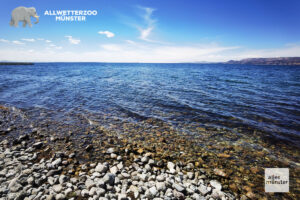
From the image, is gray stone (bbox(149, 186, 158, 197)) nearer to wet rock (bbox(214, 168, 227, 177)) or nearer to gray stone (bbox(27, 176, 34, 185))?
wet rock (bbox(214, 168, 227, 177))

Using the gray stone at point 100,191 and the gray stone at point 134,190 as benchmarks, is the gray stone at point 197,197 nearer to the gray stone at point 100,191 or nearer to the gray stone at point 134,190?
the gray stone at point 134,190

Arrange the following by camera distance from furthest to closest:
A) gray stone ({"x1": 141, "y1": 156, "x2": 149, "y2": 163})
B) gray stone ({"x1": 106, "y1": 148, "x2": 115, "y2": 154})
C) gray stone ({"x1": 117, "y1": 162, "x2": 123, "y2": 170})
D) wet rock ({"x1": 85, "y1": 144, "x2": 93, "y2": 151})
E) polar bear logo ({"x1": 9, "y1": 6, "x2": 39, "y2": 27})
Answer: polar bear logo ({"x1": 9, "y1": 6, "x2": 39, "y2": 27})
wet rock ({"x1": 85, "y1": 144, "x2": 93, "y2": 151})
gray stone ({"x1": 106, "y1": 148, "x2": 115, "y2": 154})
gray stone ({"x1": 141, "y1": 156, "x2": 149, "y2": 163})
gray stone ({"x1": 117, "y1": 162, "x2": 123, "y2": 170})

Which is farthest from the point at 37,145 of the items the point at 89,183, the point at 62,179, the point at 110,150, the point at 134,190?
the point at 134,190

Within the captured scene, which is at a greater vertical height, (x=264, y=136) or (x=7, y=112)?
(x=7, y=112)

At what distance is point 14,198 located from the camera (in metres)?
3.80

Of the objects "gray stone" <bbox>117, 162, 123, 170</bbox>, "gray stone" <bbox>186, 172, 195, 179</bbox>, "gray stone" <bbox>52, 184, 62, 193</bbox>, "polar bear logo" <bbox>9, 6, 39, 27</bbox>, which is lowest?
"gray stone" <bbox>186, 172, 195, 179</bbox>

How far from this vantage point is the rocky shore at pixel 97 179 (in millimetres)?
4105

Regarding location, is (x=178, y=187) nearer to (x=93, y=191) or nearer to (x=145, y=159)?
(x=145, y=159)

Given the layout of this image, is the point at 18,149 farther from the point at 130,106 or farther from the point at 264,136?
the point at 264,136

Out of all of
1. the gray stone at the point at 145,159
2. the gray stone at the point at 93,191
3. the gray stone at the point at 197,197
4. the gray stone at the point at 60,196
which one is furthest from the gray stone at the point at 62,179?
the gray stone at the point at 197,197

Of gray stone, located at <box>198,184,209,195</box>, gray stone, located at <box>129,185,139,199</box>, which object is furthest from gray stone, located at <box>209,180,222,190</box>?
gray stone, located at <box>129,185,139,199</box>

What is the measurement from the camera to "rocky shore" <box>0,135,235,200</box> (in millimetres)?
4105

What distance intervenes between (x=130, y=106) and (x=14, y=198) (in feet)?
31.1

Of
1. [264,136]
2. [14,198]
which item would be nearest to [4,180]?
[14,198]
